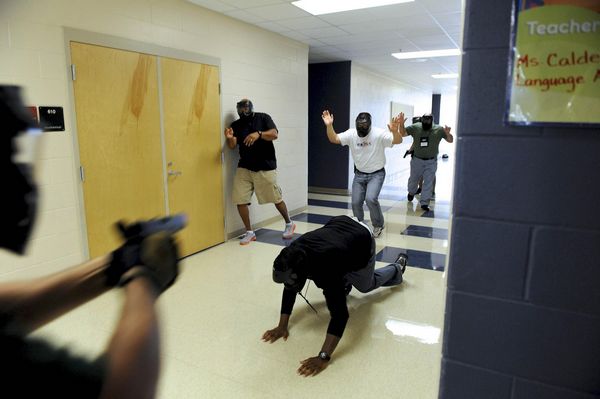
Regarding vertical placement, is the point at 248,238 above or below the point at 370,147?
below

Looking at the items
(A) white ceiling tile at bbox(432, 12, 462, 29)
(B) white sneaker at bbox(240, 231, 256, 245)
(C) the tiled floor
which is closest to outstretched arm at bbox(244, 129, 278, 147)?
(B) white sneaker at bbox(240, 231, 256, 245)

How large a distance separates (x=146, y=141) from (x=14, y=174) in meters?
3.25

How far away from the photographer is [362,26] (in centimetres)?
520

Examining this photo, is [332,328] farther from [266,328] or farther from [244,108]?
[244,108]

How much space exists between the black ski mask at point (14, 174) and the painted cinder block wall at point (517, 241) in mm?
973

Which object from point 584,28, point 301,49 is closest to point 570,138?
point 584,28

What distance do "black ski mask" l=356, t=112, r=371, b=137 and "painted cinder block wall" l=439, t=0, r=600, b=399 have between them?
363 cm

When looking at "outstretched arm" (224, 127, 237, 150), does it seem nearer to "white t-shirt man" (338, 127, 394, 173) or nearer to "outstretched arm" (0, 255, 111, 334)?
"white t-shirt man" (338, 127, 394, 173)

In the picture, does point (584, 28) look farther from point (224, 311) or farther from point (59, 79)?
point (59, 79)

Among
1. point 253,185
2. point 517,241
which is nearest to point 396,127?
point 253,185

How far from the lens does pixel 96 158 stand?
335 cm

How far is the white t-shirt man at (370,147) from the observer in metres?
4.70

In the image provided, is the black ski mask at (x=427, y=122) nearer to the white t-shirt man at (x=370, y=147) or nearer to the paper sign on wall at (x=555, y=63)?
the white t-shirt man at (x=370, y=147)

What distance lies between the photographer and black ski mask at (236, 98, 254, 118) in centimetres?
453
